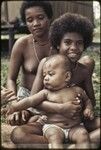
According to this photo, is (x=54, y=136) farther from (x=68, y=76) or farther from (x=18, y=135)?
(x=68, y=76)

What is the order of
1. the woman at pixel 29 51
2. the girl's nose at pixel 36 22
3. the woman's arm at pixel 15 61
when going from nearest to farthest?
the girl's nose at pixel 36 22, the woman at pixel 29 51, the woman's arm at pixel 15 61

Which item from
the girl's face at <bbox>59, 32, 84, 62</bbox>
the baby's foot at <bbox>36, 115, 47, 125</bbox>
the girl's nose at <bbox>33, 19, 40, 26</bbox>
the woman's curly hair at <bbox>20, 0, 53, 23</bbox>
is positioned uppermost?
the woman's curly hair at <bbox>20, 0, 53, 23</bbox>

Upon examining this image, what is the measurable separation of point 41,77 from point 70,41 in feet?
0.93

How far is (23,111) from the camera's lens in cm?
271

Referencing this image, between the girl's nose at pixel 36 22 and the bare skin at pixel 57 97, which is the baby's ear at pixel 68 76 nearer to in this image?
the bare skin at pixel 57 97

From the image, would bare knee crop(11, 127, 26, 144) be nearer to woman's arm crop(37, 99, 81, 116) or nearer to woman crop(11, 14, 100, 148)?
woman crop(11, 14, 100, 148)

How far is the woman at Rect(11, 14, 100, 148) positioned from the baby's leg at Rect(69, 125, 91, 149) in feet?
0.24

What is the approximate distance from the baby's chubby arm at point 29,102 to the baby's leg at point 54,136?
17 cm

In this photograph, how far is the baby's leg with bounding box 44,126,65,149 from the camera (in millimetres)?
2378

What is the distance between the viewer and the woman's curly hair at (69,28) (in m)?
2.69

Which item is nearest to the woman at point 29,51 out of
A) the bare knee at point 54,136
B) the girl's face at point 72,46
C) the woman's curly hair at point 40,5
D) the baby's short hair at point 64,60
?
the woman's curly hair at point 40,5

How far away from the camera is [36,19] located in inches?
111

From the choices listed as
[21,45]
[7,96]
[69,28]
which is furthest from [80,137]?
[21,45]

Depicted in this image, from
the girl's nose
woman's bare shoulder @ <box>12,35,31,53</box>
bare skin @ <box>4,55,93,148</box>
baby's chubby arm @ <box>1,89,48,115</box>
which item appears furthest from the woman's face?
baby's chubby arm @ <box>1,89,48,115</box>
